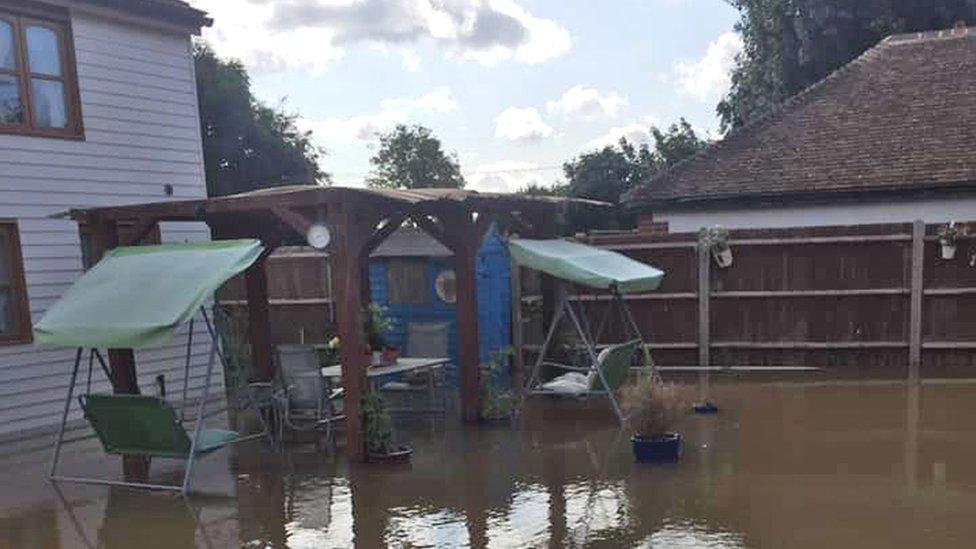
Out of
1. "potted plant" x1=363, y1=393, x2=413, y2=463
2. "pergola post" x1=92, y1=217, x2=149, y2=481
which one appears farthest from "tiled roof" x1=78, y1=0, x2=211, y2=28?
"potted plant" x1=363, y1=393, x2=413, y2=463

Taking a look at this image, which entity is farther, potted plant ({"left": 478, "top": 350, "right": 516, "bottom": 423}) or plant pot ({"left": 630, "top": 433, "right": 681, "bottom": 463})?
potted plant ({"left": 478, "top": 350, "right": 516, "bottom": 423})

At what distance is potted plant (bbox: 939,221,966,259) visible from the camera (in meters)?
9.69

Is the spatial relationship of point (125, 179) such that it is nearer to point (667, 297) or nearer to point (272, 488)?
point (272, 488)

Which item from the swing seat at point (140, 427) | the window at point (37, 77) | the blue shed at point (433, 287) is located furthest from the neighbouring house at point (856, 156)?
the swing seat at point (140, 427)

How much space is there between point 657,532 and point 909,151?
11.2 m

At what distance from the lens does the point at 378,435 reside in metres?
6.76

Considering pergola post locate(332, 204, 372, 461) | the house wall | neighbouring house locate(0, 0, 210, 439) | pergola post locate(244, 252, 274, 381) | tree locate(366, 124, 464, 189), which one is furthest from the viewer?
Result: tree locate(366, 124, 464, 189)

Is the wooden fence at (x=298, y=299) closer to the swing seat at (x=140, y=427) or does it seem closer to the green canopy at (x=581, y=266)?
the green canopy at (x=581, y=266)

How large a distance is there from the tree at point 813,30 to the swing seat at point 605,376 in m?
15.1

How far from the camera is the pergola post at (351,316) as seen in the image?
21.3ft

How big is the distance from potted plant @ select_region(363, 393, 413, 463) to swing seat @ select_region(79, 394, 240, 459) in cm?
124

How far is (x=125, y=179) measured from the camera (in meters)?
9.47

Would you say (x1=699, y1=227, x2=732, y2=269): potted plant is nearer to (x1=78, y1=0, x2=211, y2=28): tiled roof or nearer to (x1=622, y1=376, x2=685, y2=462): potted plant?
(x1=622, y1=376, x2=685, y2=462): potted plant

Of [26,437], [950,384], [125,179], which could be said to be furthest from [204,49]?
[950,384]
